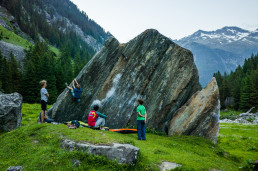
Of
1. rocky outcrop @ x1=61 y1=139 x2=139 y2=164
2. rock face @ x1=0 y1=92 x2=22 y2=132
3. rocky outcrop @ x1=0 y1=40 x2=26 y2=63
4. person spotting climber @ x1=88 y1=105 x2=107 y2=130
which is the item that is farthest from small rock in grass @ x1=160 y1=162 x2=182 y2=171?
rocky outcrop @ x1=0 y1=40 x2=26 y2=63

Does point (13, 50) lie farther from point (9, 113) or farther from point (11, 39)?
point (9, 113)

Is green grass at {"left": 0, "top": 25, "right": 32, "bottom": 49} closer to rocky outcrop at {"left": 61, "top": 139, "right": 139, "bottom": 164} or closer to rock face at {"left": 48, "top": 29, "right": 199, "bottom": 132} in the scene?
rock face at {"left": 48, "top": 29, "right": 199, "bottom": 132}

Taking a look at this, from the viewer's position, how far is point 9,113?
64.0ft

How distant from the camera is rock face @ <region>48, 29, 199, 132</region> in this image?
75.9 ft

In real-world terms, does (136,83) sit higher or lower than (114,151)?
higher

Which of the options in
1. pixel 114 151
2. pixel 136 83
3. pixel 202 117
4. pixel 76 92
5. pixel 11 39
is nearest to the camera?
pixel 114 151

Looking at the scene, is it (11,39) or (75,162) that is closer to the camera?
(75,162)

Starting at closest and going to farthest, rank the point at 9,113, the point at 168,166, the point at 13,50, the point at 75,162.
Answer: the point at 75,162 → the point at 168,166 → the point at 9,113 → the point at 13,50

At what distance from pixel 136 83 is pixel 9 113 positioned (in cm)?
1567

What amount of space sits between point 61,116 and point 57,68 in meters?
70.3

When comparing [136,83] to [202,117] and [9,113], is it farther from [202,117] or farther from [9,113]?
[9,113]

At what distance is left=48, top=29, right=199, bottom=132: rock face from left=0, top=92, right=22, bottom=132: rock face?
13.5 feet

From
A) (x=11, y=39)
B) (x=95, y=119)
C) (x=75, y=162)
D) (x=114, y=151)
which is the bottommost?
(x=75, y=162)

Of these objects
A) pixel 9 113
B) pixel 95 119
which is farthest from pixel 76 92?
pixel 9 113
